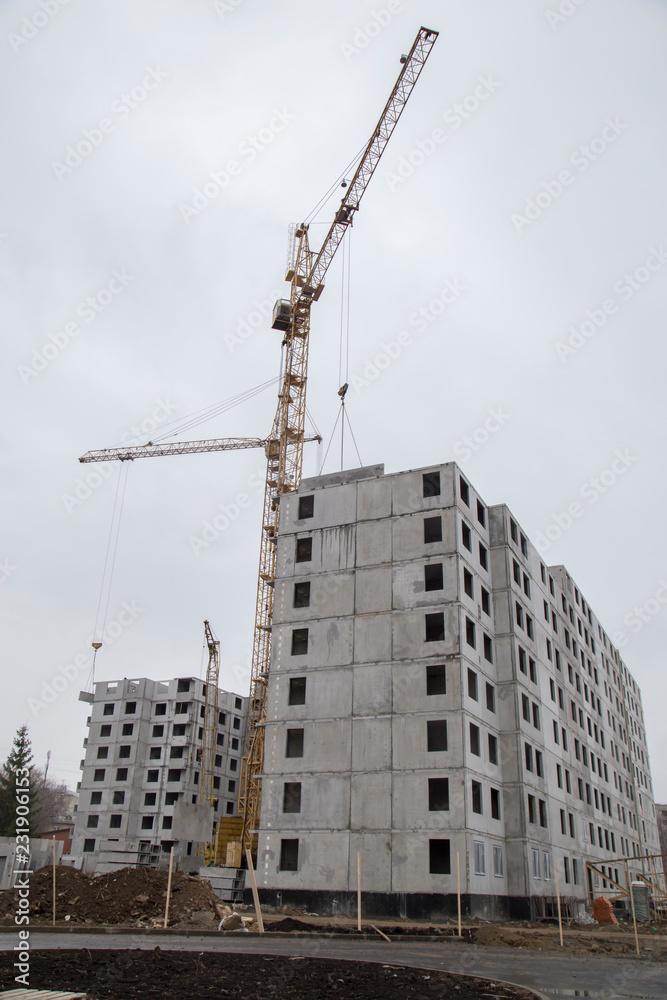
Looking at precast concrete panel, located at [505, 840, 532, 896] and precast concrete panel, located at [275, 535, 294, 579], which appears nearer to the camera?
precast concrete panel, located at [505, 840, 532, 896]

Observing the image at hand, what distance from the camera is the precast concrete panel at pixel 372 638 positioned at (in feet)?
129

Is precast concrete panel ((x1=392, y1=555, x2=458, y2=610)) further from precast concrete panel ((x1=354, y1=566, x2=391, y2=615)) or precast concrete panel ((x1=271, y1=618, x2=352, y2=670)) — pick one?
precast concrete panel ((x1=271, y1=618, x2=352, y2=670))

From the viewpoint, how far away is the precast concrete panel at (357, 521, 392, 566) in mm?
41406

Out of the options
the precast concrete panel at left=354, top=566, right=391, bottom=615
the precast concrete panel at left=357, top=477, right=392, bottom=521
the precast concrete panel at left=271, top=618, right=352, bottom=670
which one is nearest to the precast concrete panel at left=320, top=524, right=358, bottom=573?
the precast concrete panel at left=357, top=477, right=392, bottom=521

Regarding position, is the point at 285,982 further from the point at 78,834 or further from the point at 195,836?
the point at 78,834

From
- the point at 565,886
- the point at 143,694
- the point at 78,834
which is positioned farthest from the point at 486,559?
the point at 78,834

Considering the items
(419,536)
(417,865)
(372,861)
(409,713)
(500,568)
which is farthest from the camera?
(500,568)

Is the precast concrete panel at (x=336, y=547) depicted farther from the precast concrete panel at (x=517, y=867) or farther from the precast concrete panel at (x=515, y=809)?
the precast concrete panel at (x=517, y=867)

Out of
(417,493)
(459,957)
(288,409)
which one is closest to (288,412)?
(288,409)

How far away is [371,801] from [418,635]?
8036 mm

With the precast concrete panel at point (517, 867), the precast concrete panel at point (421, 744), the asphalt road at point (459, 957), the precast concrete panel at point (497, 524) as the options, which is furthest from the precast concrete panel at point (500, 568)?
the asphalt road at point (459, 957)

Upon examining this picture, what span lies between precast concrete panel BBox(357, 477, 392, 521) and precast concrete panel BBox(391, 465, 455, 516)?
0.36 m

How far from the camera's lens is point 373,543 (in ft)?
137

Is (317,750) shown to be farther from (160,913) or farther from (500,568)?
(500,568)
